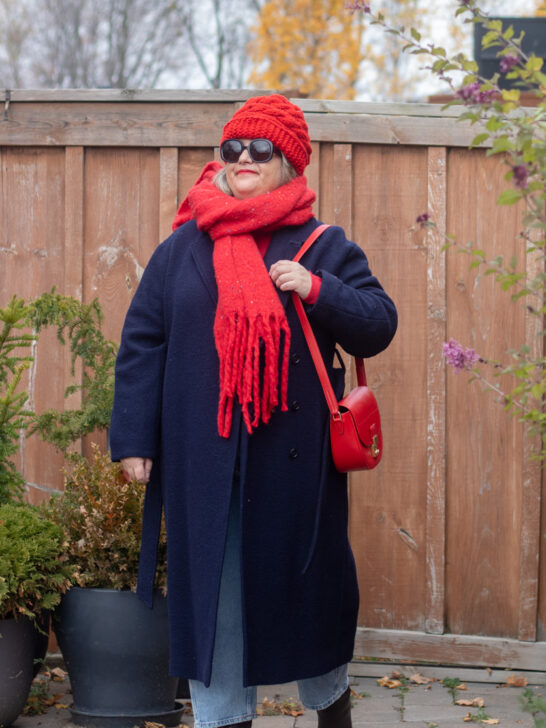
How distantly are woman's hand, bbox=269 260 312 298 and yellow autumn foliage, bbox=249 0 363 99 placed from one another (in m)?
12.9

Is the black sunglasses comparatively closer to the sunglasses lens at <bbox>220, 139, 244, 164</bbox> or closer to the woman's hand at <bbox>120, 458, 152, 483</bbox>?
the sunglasses lens at <bbox>220, 139, 244, 164</bbox>

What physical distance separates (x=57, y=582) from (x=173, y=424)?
0.88m

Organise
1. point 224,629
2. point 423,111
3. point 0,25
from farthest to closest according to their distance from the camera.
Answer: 1. point 0,25
2. point 423,111
3. point 224,629

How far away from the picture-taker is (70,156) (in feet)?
13.0

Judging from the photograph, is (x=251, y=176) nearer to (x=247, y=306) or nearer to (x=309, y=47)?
(x=247, y=306)

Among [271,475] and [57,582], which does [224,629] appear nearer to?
[271,475]

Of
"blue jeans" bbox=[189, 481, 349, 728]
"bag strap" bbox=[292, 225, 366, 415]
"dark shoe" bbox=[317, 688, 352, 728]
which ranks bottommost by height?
"dark shoe" bbox=[317, 688, 352, 728]

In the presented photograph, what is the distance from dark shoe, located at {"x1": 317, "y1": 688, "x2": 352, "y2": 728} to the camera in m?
2.77

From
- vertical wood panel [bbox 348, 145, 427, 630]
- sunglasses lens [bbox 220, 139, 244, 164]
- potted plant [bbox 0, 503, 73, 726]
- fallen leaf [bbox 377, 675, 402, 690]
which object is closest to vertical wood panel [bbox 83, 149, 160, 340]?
vertical wood panel [bbox 348, 145, 427, 630]

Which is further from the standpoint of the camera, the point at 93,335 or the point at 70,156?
the point at 70,156

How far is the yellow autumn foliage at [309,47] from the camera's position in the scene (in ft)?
48.9

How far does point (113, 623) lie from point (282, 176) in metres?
1.63

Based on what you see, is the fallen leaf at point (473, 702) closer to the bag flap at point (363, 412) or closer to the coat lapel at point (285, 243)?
the bag flap at point (363, 412)

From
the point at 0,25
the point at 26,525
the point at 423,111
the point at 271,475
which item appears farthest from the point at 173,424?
the point at 0,25
